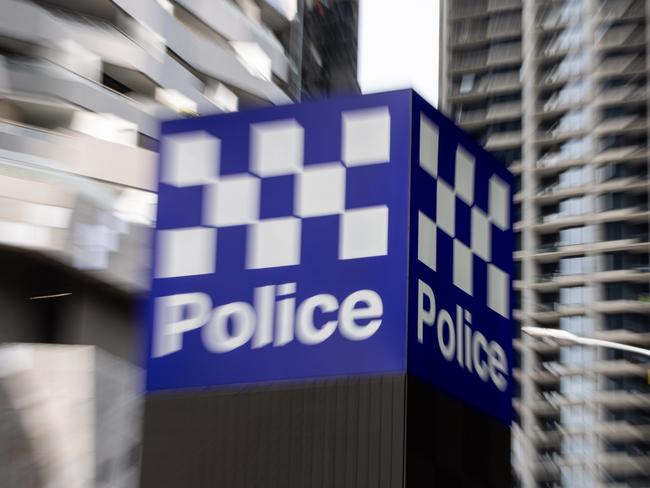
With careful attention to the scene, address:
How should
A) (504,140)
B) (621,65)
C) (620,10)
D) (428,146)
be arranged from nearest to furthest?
(428,146), (621,65), (620,10), (504,140)

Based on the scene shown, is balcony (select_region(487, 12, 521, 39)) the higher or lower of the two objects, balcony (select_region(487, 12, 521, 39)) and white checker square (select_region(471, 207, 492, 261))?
A: the higher

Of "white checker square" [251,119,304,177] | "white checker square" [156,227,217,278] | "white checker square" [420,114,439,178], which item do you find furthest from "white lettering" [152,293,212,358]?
"white checker square" [420,114,439,178]

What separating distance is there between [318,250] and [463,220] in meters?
2.20

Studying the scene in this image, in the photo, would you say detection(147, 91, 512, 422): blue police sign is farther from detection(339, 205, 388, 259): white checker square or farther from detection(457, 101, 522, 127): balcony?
detection(457, 101, 522, 127): balcony

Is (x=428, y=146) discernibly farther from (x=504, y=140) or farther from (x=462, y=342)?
(x=504, y=140)

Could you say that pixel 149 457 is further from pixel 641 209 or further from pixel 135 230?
pixel 641 209

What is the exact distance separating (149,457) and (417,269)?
12.5 ft

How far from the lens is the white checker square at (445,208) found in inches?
567

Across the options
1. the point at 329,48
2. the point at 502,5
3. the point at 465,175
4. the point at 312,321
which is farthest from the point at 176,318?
the point at 502,5

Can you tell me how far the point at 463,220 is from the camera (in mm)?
15156

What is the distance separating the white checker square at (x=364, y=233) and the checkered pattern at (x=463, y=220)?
44cm

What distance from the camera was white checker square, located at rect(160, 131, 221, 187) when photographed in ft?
48.5

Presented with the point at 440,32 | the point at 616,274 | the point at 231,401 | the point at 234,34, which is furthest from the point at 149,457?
the point at 440,32

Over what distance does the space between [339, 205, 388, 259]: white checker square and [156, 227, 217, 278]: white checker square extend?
5.53 feet
